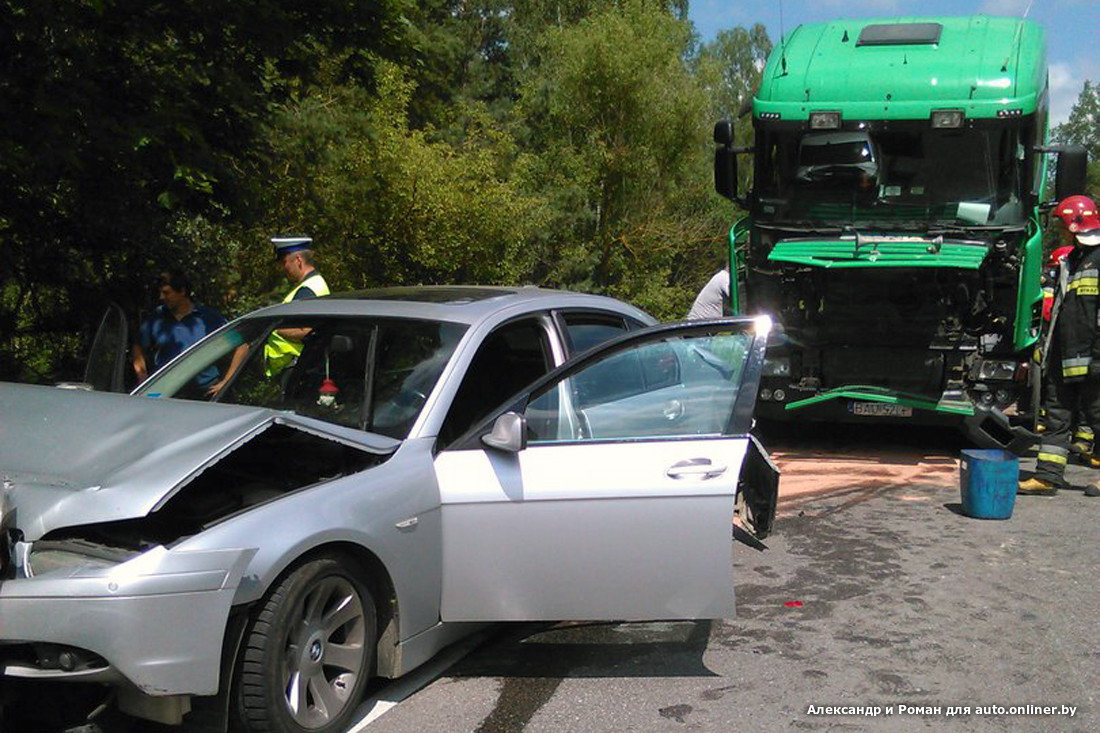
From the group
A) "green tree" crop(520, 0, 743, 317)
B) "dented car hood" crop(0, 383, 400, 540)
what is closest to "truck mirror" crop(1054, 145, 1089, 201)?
"dented car hood" crop(0, 383, 400, 540)

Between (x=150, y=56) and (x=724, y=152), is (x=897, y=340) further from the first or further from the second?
(x=150, y=56)

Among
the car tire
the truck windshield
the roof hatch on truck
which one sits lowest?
the car tire

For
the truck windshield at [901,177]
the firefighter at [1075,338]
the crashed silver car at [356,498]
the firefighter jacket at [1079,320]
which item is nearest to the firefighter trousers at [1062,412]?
the firefighter at [1075,338]

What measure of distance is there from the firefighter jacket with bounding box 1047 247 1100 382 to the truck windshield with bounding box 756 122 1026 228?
0.96 m

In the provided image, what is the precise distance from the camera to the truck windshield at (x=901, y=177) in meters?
9.75

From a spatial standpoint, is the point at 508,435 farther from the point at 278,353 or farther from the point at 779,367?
the point at 779,367

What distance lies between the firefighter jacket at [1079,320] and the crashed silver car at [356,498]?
4.98 m

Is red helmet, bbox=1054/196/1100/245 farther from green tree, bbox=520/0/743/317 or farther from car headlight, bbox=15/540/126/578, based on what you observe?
green tree, bbox=520/0/743/317

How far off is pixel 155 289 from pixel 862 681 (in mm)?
7623

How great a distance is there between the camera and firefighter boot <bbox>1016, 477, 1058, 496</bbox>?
27.9ft

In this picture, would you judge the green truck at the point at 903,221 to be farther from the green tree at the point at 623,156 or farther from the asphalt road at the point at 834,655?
the green tree at the point at 623,156

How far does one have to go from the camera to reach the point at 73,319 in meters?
10.1

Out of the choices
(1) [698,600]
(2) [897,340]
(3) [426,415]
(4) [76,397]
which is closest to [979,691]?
(1) [698,600]

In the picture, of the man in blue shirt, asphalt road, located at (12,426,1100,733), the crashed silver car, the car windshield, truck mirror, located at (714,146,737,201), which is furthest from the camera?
truck mirror, located at (714,146,737,201)
